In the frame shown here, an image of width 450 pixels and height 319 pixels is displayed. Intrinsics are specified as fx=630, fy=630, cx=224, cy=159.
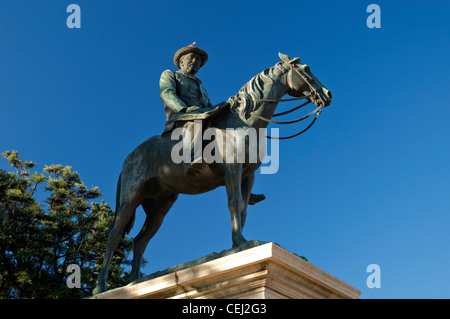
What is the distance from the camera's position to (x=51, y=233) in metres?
19.4

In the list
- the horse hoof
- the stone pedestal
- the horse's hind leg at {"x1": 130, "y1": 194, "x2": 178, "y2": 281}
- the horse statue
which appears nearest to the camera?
the stone pedestal

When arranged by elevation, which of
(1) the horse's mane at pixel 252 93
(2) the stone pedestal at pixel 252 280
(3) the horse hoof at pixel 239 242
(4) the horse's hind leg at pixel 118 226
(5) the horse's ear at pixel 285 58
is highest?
(5) the horse's ear at pixel 285 58

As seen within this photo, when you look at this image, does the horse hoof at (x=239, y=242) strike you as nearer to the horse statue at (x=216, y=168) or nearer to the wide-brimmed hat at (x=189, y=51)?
the horse statue at (x=216, y=168)

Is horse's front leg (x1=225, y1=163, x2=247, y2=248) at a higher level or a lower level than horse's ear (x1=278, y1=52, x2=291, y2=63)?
lower

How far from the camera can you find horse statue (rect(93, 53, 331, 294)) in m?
8.57

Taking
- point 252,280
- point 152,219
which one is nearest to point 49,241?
point 152,219

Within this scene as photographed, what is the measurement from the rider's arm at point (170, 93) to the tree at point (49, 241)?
10.2 metres

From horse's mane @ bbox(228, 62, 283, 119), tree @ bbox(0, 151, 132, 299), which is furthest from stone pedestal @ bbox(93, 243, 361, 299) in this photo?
tree @ bbox(0, 151, 132, 299)

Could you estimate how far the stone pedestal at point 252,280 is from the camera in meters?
6.96

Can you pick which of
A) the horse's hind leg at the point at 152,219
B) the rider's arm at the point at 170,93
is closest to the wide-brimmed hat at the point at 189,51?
the rider's arm at the point at 170,93

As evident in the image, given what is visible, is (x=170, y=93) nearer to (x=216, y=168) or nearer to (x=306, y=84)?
(x=216, y=168)

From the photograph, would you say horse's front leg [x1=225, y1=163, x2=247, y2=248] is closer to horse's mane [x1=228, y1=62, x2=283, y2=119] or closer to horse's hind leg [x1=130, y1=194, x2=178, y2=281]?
horse's mane [x1=228, y1=62, x2=283, y2=119]

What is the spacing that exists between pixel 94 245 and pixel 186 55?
1122cm
